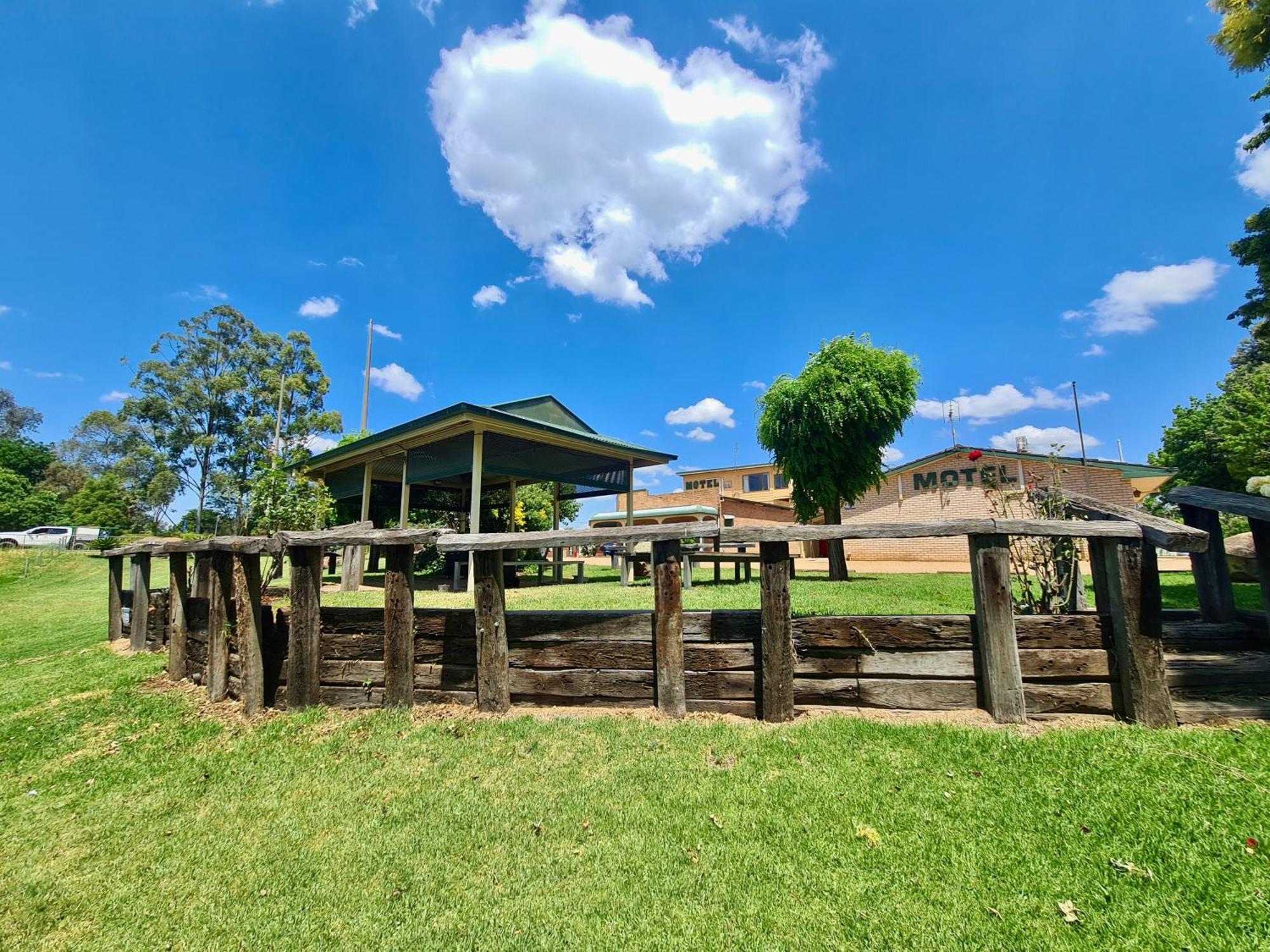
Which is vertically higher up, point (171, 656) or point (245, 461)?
point (245, 461)

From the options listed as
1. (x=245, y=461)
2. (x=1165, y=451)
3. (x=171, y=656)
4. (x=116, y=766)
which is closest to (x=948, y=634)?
(x=116, y=766)

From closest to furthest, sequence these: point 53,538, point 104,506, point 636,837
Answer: point 636,837
point 53,538
point 104,506

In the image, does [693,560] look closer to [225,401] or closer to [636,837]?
[636,837]

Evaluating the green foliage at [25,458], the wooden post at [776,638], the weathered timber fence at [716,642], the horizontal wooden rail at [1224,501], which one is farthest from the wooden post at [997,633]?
the green foliage at [25,458]

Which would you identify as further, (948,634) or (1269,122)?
(1269,122)

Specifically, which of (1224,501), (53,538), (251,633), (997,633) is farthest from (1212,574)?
(53,538)

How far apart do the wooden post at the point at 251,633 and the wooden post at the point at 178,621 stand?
69.8 inches

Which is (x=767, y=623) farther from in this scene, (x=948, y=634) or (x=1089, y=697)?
(x=1089, y=697)

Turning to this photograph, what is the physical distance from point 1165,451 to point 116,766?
34.1 m

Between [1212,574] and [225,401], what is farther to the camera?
[225,401]

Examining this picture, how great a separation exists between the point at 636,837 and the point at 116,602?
938cm

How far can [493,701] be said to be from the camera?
397 cm

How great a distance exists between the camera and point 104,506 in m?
30.3

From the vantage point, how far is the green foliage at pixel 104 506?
29.7 m
